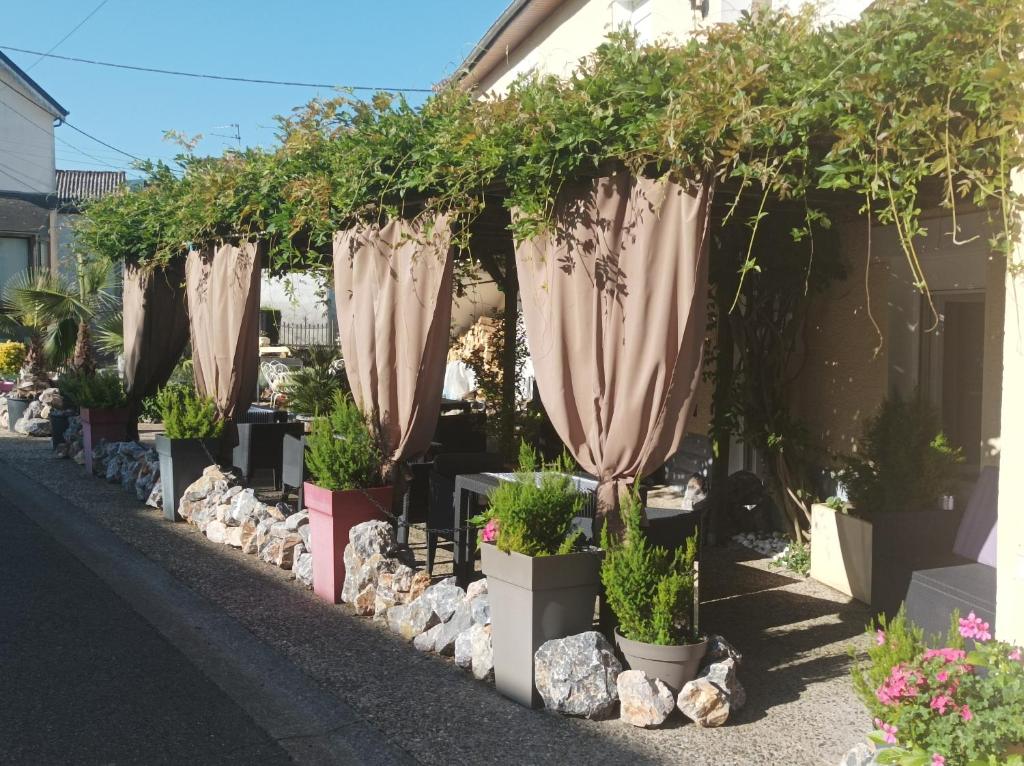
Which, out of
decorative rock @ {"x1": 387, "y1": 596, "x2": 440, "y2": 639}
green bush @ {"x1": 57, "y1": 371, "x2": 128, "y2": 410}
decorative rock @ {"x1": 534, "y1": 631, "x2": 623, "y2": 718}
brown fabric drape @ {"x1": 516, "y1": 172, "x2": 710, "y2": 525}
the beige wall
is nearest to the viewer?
decorative rock @ {"x1": 534, "y1": 631, "x2": 623, "y2": 718}

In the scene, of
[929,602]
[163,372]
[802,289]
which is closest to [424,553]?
[802,289]

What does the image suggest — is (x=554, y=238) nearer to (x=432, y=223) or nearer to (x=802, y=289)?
(x=432, y=223)

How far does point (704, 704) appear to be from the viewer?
412 cm

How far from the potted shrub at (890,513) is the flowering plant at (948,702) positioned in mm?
2352

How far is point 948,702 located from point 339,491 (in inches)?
153

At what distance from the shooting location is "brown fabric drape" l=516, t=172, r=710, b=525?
4.48 meters

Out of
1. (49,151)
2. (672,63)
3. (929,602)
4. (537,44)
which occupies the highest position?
(49,151)

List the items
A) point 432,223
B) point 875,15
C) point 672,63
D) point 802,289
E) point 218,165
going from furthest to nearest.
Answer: point 218,165 < point 802,289 < point 432,223 < point 672,63 < point 875,15

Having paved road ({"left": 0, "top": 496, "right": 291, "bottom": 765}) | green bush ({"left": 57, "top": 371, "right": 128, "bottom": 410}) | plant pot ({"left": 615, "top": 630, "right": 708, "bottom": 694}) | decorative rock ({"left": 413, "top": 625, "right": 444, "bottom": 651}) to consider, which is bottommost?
paved road ({"left": 0, "top": 496, "right": 291, "bottom": 765})

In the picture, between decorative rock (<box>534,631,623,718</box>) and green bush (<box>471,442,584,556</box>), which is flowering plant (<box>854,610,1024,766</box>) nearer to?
→ decorative rock (<box>534,631,623,718</box>)

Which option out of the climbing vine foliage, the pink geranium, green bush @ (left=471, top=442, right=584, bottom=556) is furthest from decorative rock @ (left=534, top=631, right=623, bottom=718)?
the climbing vine foliage

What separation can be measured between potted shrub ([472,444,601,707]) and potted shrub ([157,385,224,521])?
4572mm

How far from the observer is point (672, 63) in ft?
14.2

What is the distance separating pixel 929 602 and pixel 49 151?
108 ft
